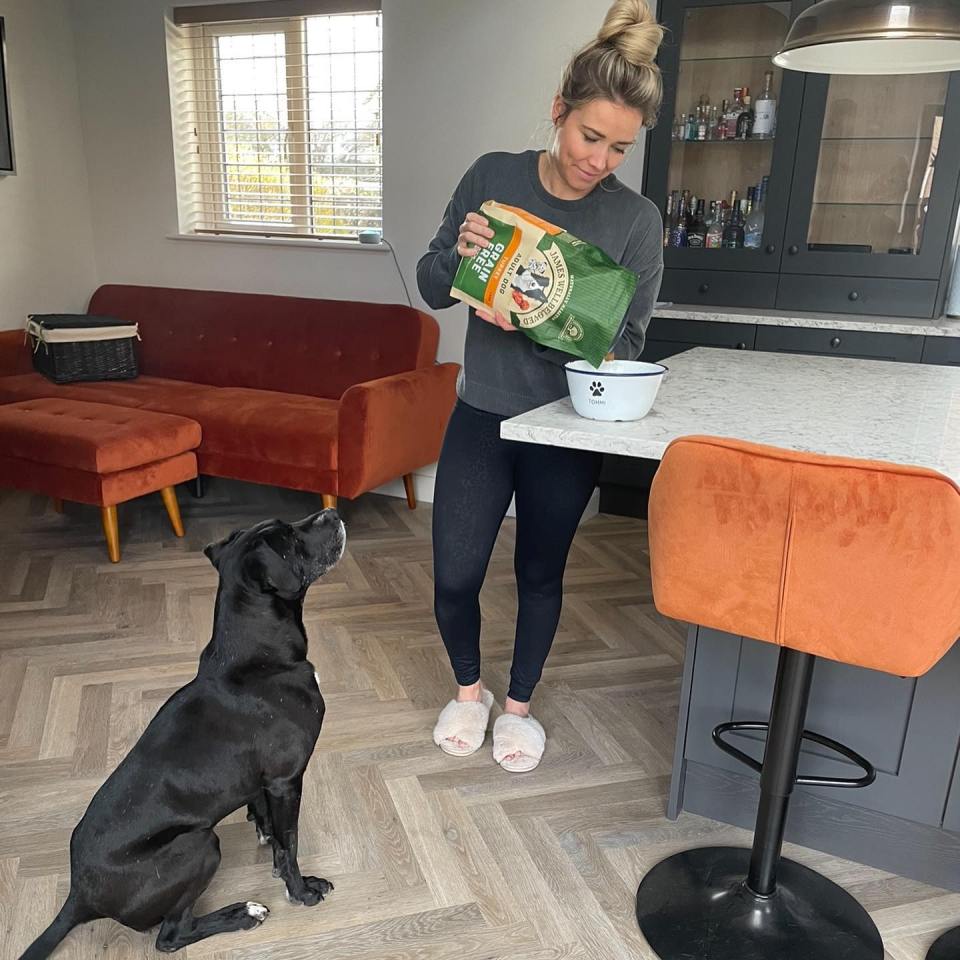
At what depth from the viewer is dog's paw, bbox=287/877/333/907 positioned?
1508mm

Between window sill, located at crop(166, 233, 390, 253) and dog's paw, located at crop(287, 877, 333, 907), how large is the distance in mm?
2711

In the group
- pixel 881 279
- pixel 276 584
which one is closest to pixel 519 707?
pixel 276 584

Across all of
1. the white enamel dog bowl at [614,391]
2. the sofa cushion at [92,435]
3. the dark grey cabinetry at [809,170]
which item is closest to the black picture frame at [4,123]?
the sofa cushion at [92,435]

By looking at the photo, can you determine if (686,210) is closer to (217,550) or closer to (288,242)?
(288,242)

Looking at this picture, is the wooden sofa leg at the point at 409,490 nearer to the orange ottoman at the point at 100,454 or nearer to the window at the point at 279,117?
the orange ottoman at the point at 100,454

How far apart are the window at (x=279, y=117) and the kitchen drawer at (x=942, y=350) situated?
2188 mm

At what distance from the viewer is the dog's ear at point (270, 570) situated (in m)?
1.36

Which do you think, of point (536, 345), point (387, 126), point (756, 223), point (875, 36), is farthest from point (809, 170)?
point (536, 345)

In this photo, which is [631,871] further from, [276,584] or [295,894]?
[276,584]

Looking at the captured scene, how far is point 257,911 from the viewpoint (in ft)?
4.82

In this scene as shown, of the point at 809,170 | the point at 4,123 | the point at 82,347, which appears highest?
the point at 4,123

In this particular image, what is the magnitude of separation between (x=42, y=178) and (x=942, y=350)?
3.76 metres

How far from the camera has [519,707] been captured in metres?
1.97

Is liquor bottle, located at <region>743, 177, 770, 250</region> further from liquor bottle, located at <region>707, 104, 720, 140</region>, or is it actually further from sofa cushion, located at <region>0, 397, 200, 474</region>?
sofa cushion, located at <region>0, 397, 200, 474</region>
